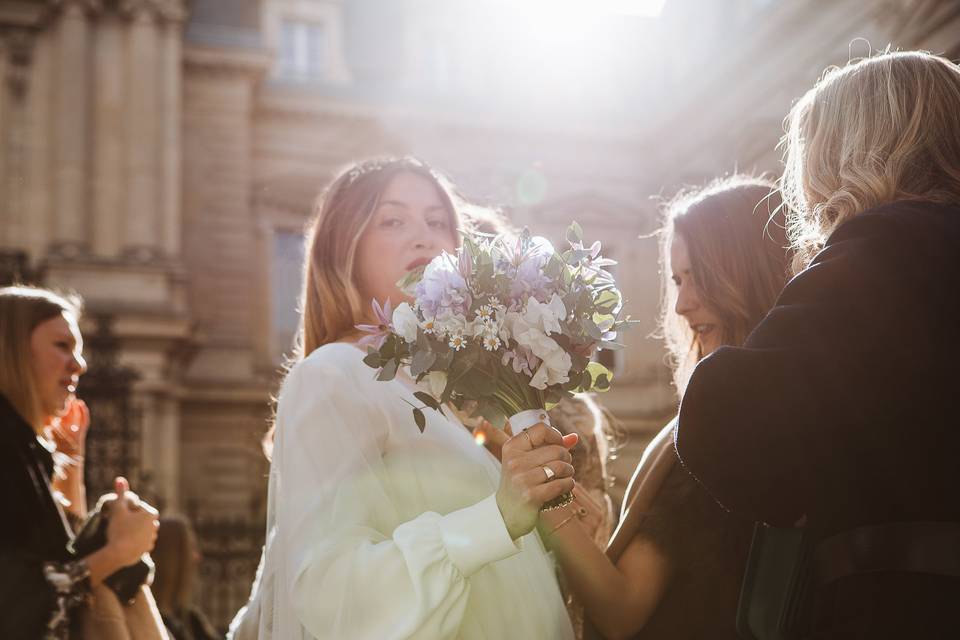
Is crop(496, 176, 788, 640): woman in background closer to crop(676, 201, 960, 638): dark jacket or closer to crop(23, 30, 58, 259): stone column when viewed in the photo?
crop(676, 201, 960, 638): dark jacket

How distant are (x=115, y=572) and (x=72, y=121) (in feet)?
59.3

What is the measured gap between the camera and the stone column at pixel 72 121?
1988cm

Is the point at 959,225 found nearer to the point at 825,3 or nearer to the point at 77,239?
the point at 825,3

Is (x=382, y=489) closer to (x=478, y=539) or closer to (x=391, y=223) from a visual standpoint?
(x=478, y=539)

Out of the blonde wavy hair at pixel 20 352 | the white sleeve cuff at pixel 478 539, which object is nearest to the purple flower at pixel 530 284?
the white sleeve cuff at pixel 478 539

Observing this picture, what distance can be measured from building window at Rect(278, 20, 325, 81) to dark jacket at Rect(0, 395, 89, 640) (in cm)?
2175

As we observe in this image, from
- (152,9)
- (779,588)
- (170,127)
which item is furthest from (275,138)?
(779,588)

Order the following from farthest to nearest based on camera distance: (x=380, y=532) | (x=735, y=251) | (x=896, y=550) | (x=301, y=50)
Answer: (x=301, y=50) → (x=735, y=251) → (x=380, y=532) → (x=896, y=550)

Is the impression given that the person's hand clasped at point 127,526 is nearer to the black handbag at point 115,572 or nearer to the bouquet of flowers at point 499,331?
the black handbag at point 115,572

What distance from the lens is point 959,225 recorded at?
196 cm

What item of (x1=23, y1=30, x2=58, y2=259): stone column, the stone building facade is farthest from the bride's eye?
(x1=23, y1=30, x2=58, y2=259): stone column

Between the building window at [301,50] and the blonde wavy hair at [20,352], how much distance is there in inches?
839

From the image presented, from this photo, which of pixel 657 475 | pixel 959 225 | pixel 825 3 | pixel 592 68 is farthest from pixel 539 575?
pixel 592 68

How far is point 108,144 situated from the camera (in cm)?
2009
